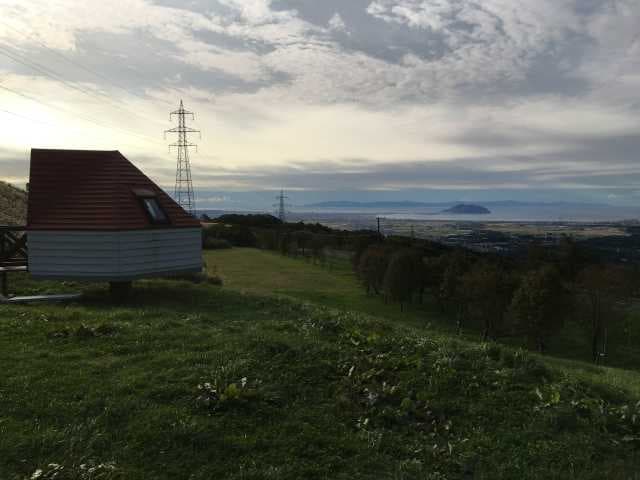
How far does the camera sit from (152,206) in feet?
66.2

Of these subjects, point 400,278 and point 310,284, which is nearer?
point 400,278

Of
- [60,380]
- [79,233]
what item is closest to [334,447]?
[60,380]

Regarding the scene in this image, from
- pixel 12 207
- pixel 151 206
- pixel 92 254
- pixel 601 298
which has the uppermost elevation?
pixel 12 207

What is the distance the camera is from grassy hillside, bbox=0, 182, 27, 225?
122 feet

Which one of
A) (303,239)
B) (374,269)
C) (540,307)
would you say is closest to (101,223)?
(540,307)

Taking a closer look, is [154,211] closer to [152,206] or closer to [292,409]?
[152,206]

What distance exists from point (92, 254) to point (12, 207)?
3102 cm

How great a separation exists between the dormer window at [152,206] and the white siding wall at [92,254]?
2.34ft

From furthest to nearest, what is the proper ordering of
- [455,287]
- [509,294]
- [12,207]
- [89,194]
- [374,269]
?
1. [374,269]
2. [455,287]
3. [12,207]
4. [509,294]
5. [89,194]

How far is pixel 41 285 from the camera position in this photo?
21.5 meters

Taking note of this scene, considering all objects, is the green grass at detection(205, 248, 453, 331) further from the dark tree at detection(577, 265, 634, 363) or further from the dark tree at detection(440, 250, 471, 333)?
the dark tree at detection(577, 265, 634, 363)

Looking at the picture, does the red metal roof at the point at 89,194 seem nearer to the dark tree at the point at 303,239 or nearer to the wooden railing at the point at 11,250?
the wooden railing at the point at 11,250

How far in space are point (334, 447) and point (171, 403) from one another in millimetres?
2944

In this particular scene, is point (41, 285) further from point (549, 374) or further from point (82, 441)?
point (549, 374)
